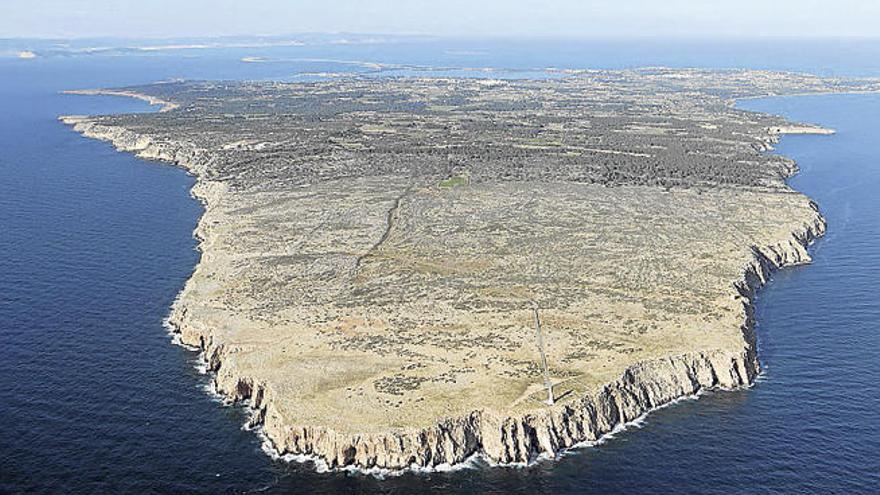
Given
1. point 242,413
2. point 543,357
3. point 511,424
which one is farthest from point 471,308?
point 242,413

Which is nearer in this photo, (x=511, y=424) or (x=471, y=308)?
(x=511, y=424)

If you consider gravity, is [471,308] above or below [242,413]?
above

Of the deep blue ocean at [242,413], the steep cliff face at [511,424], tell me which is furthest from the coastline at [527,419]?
the deep blue ocean at [242,413]

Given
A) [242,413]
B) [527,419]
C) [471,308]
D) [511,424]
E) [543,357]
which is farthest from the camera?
[471,308]

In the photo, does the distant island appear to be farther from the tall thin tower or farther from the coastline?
the tall thin tower

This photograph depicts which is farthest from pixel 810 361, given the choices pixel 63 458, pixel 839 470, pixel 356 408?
pixel 63 458

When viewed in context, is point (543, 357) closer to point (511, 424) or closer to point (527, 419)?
point (527, 419)

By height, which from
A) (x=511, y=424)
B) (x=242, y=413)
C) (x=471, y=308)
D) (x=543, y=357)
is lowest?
(x=242, y=413)

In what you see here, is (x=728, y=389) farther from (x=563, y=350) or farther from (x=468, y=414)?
(x=468, y=414)

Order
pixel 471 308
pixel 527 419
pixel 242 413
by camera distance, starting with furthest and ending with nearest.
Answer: pixel 471 308, pixel 242 413, pixel 527 419

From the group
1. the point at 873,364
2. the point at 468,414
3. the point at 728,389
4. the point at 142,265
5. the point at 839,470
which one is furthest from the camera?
the point at 142,265

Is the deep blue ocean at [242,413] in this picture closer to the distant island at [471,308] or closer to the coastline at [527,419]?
the coastline at [527,419]
